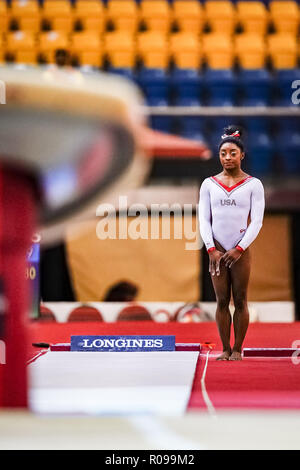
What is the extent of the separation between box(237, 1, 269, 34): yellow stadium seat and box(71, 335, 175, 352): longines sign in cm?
501

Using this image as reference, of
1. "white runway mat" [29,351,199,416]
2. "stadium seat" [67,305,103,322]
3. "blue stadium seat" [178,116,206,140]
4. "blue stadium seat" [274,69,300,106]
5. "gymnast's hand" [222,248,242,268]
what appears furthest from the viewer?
"blue stadium seat" [274,69,300,106]

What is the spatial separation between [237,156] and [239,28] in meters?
5.18

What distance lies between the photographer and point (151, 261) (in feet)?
18.2

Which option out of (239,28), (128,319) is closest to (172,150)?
(128,319)

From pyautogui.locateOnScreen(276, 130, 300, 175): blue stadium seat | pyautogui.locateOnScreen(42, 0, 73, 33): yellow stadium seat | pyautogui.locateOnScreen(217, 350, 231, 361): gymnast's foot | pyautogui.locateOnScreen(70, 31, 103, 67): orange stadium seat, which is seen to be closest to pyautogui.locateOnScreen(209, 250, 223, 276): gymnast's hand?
pyautogui.locateOnScreen(217, 350, 231, 361): gymnast's foot

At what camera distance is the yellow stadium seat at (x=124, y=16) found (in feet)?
22.2

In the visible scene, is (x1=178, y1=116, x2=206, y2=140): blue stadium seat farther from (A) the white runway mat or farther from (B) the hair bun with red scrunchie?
(A) the white runway mat

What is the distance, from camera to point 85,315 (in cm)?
430

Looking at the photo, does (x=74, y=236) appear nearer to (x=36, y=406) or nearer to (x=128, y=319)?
(x=128, y=319)

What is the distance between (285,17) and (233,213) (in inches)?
204

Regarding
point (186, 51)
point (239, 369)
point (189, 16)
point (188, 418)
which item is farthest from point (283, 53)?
point (188, 418)

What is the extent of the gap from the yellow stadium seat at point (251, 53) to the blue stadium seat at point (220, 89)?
40 cm

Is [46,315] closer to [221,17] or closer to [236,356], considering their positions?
[236,356]

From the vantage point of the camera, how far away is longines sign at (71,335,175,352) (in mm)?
2395
